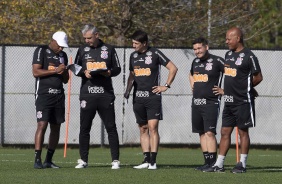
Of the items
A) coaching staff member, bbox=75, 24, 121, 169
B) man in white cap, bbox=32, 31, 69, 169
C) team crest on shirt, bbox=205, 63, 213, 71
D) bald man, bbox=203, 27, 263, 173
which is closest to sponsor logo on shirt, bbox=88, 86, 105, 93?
coaching staff member, bbox=75, 24, 121, 169

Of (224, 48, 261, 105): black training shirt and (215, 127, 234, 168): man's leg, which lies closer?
(224, 48, 261, 105): black training shirt

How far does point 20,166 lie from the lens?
14398 mm

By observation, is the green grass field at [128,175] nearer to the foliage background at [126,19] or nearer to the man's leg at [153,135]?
the man's leg at [153,135]

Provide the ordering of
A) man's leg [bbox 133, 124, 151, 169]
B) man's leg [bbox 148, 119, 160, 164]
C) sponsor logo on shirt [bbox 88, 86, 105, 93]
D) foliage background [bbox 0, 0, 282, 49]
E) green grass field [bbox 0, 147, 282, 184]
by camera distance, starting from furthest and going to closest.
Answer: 1. foliage background [bbox 0, 0, 282, 49]
2. man's leg [bbox 133, 124, 151, 169]
3. man's leg [bbox 148, 119, 160, 164]
4. sponsor logo on shirt [bbox 88, 86, 105, 93]
5. green grass field [bbox 0, 147, 282, 184]

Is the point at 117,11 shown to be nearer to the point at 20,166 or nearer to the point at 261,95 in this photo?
the point at 261,95

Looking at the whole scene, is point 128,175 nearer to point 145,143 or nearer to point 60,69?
point 145,143

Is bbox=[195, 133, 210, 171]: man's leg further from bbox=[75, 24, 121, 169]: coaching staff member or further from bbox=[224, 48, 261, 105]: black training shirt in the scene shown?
bbox=[75, 24, 121, 169]: coaching staff member

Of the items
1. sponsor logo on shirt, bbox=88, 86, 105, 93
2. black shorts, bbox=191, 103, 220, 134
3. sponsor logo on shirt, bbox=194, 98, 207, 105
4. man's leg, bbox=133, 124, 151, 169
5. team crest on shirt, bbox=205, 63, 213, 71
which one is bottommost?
man's leg, bbox=133, 124, 151, 169

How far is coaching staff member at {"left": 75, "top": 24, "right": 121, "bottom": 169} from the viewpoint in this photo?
1392 cm

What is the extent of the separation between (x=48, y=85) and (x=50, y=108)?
0.36 meters

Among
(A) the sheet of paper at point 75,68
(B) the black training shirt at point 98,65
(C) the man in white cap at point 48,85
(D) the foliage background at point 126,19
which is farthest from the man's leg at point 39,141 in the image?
(D) the foliage background at point 126,19

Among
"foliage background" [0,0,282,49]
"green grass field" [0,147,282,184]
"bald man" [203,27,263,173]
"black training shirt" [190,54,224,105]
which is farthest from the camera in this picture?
"foliage background" [0,0,282,49]

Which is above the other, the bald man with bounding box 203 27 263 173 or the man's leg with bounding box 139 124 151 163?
the bald man with bounding box 203 27 263 173

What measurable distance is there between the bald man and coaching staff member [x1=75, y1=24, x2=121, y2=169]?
1.78 metres
